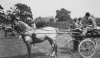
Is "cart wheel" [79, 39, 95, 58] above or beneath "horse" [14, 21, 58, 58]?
beneath

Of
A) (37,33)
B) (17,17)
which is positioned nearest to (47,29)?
(37,33)

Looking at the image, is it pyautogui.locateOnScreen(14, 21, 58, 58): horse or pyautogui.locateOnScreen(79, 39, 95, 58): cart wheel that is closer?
pyautogui.locateOnScreen(14, 21, 58, 58): horse

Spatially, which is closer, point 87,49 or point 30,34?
point 30,34

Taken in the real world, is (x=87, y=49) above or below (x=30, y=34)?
below

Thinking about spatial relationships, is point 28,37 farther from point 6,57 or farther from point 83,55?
point 83,55

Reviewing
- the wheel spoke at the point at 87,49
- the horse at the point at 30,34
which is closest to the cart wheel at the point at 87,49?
the wheel spoke at the point at 87,49

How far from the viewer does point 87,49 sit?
734 cm

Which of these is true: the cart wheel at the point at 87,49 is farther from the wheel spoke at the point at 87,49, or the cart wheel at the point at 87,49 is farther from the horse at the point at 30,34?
the horse at the point at 30,34

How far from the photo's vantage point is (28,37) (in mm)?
7109

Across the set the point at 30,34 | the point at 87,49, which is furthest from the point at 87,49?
the point at 30,34

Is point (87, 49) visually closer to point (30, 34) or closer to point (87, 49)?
point (87, 49)

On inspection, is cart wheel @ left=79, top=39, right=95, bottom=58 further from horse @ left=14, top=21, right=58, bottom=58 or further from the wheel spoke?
horse @ left=14, top=21, right=58, bottom=58

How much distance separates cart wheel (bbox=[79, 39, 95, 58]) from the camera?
23.6 feet

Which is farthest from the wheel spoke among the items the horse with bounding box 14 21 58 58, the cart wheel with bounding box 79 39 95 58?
the horse with bounding box 14 21 58 58
